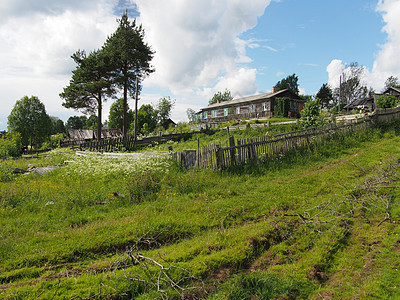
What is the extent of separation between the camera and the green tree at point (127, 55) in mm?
27547

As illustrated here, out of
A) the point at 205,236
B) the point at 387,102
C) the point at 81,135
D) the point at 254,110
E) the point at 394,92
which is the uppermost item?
the point at 394,92

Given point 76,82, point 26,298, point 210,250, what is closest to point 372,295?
point 210,250

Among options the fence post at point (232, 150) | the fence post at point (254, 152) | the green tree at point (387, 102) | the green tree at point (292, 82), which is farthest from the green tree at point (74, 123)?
the fence post at point (254, 152)

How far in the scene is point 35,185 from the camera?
31.0ft

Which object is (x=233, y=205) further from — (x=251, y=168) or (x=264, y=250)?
(x=251, y=168)

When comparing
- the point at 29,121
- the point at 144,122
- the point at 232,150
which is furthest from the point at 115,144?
the point at 29,121

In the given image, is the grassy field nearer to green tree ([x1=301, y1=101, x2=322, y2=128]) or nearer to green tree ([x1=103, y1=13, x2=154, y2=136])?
green tree ([x1=301, y1=101, x2=322, y2=128])

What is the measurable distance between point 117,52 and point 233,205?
26.9m

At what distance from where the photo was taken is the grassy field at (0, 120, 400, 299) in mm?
3605

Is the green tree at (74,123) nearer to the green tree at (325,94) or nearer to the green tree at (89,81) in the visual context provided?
the green tree at (89,81)

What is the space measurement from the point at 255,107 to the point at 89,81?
77.5ft

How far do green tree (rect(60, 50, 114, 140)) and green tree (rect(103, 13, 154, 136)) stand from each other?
1.08m

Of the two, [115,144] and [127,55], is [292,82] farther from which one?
[115,144]

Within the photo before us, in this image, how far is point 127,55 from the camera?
2720cm
